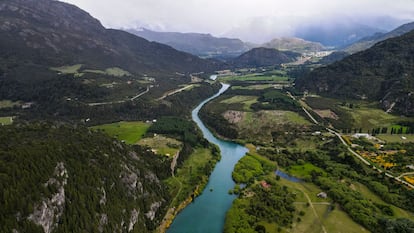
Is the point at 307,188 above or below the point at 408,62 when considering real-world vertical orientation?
below

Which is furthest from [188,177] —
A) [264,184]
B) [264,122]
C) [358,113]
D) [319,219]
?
[358,113]

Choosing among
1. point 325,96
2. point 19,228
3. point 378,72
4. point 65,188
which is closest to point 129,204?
point 65,188

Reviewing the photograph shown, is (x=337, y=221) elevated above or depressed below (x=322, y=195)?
below

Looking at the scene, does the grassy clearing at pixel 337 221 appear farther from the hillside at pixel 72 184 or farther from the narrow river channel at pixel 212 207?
the hillside at pixel 72 184

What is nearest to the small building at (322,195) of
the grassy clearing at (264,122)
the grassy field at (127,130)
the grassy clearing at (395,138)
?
the grassy clearing at (264,122)

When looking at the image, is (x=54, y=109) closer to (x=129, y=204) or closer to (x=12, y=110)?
(x=12, y=110)

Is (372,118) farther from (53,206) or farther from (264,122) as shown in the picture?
(53,206)

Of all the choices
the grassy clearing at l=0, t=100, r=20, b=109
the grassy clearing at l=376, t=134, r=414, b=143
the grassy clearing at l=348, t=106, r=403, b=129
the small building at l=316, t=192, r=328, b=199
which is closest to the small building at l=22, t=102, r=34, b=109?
the grassy clearing at l=0, t=100, r=20, b=109
